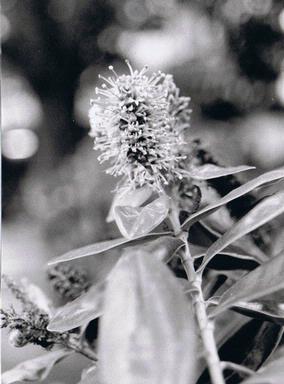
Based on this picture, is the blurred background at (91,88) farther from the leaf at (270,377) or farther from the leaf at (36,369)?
the leaf at (270,377)

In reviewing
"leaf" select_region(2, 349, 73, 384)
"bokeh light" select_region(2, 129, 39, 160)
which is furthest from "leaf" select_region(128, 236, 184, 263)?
"bokeh light" select_region(2, 129, 39, 160)

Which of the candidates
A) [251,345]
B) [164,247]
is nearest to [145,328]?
[164,247]

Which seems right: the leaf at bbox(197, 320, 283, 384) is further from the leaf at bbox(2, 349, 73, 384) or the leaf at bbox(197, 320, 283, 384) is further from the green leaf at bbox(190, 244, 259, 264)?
the leaf at bbox(2, 349, 73, 384)

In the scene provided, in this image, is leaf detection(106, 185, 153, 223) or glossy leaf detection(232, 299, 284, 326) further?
leaf detection(106, 185, 153, 223)

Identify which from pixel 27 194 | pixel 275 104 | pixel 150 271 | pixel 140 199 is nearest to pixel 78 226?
pixel 27 194

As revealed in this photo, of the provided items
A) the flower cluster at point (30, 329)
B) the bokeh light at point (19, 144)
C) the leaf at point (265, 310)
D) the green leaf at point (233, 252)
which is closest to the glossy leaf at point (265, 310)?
the leaf at point (265, 310)
